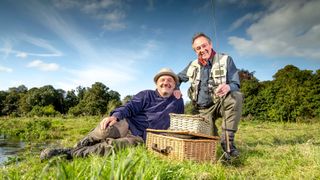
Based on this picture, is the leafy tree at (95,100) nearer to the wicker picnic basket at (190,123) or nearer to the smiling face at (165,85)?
the smiling face at (165,85)

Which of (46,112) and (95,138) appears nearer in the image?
(95,138)

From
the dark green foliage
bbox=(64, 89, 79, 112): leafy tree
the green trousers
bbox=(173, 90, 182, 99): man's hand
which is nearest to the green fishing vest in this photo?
the green trousers

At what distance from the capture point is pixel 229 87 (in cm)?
451

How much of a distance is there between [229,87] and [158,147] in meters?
1.44

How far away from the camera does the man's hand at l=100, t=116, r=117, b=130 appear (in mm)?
4148

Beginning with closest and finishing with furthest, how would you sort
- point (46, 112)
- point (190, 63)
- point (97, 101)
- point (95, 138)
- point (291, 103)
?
point (95, 138) → point (190, 63) → point (291, 103) → point (46, 112) → point (97, 101)

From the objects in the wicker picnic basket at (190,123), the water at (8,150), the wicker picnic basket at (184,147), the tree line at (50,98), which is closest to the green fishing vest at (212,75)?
the wicker picnic basket at (190,123)

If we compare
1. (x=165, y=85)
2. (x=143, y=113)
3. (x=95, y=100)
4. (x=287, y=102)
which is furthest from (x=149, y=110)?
(x=95, y=100)

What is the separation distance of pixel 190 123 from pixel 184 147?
38 cm

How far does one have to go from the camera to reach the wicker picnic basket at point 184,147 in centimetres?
362

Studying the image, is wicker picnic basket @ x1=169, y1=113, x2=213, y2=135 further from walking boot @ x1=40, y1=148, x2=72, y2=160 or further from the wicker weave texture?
walking boot @ x1=40, y1=148, x2=72, y2=160

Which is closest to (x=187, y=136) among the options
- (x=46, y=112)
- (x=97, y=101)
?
(x=46, y=112)

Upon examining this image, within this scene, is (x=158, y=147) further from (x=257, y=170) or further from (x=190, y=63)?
(x=190, y=63)

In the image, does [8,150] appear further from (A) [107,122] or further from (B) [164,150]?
(B) [164,150]
